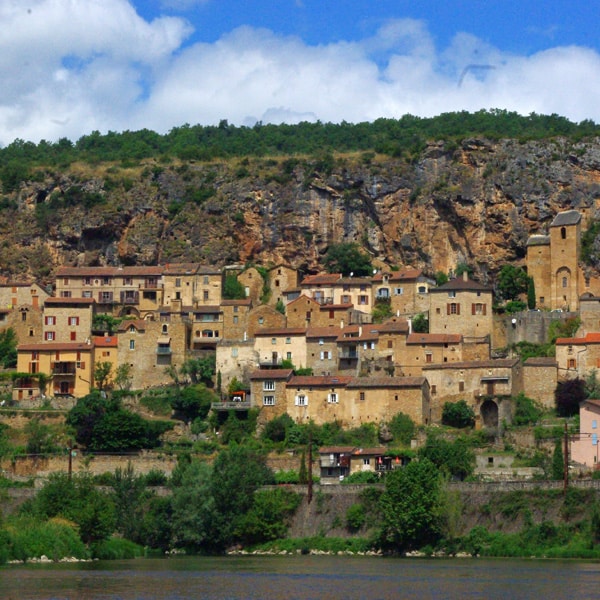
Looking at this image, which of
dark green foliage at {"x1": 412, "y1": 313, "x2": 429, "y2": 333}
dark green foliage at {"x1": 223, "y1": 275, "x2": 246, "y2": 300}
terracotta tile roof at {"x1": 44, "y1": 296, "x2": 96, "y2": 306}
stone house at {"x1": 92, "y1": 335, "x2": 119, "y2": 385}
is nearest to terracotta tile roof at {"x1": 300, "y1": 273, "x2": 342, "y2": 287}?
dark green foliage at {"x1": 223, "y1": 275, "x2": 246, "y2": 300}

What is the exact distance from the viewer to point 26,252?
11325 cm

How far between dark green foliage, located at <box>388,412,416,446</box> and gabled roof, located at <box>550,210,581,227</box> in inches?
860

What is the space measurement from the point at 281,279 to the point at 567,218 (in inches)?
741

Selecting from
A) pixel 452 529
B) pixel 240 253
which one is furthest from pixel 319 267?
pixel 452 529

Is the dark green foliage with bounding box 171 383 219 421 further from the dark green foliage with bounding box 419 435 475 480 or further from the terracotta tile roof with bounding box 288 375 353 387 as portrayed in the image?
the dark green foliage with bounding box 419 435 475 480

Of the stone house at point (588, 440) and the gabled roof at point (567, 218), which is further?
the gabled roof at point (567, 218)

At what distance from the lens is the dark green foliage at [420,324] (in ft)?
316

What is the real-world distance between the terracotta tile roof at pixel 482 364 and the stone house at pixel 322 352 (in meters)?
6.14

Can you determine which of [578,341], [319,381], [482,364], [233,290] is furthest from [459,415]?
[233,290]

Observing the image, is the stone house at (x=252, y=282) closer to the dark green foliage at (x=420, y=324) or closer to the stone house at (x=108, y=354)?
the stone house at (x=108, y=354)

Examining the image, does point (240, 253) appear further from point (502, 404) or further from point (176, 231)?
point (502, 404)

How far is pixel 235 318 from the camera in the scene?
98500mm

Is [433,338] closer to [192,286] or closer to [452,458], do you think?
[452,458]

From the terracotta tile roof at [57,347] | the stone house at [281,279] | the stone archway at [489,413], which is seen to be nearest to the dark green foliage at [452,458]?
the stone archway at [489,413]
